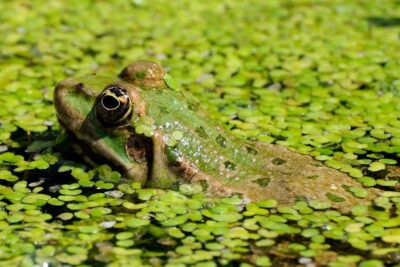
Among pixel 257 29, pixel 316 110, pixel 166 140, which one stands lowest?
pixel 166 140

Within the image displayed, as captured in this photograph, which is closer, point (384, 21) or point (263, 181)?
point (263, 181)

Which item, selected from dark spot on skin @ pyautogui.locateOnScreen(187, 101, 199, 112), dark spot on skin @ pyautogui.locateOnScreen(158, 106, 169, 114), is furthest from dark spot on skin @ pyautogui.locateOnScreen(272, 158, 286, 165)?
dark spot on skin @ pyautogui.locateOnScreen(158, 106, 169, 114)

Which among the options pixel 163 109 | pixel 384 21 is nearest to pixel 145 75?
pixel 163 109

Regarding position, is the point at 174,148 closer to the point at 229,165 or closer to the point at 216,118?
the point at 229,165

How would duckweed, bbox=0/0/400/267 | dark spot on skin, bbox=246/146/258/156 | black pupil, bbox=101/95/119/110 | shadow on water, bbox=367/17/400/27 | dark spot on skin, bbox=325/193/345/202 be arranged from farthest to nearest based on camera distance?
shadow on water, bbox=367/17/400/27, dark spot on skin, bbox=246/146/258/156, black pupil, bbox=101/95/119/110, dark spot on skin, bbox=325/193/345/202, duckweed, bbox=0/0/400/267

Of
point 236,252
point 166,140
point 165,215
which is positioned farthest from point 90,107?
point 236,252

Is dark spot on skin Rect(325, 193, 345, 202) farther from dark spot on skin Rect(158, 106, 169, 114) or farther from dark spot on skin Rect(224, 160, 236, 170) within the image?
dark spot on skin Rect(158, 106, 169, 114)

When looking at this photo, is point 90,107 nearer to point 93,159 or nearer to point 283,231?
point 93,159
